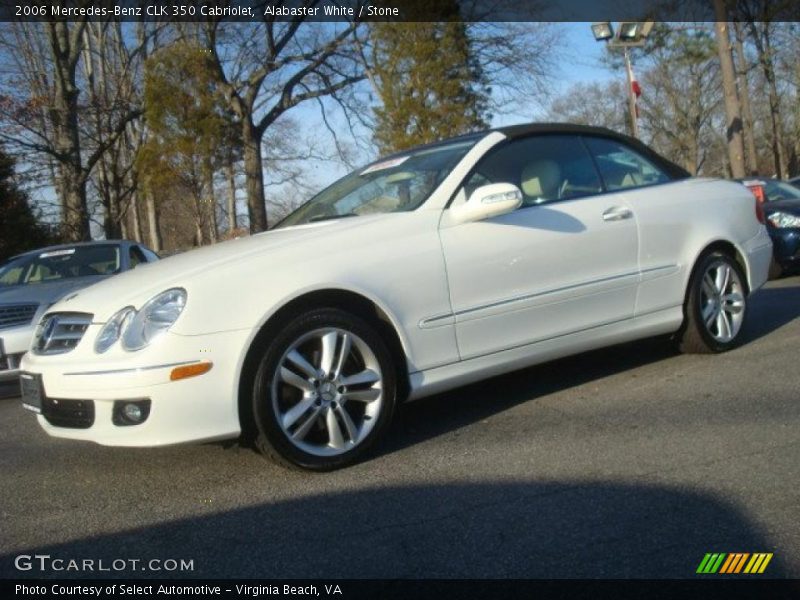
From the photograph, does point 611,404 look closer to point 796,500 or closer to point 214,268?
point 796,500

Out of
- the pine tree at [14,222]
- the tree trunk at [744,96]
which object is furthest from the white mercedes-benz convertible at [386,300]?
the tree trunk at [744,96]

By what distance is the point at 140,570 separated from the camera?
2.75 meters

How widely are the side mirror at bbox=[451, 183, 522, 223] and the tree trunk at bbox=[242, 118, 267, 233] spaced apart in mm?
19191

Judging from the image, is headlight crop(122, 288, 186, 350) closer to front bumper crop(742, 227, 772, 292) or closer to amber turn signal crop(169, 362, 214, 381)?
amber turn signal crop(169, 362, 214, 381)

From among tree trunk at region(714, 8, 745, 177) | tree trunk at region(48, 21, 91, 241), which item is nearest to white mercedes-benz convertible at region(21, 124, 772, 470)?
tree trunk at region(714, 8, 745, 177)

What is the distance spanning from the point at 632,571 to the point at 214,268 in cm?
208

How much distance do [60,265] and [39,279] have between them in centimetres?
32

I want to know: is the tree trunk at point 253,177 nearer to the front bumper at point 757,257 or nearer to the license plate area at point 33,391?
the front bumper at point 757,257

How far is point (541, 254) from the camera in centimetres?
433

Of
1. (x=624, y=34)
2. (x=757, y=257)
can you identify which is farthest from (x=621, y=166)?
(x=624, y=34)

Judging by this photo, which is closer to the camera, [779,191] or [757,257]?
[757,257]

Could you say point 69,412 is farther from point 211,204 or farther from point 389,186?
point 211,204

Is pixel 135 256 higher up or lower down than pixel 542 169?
lower down
